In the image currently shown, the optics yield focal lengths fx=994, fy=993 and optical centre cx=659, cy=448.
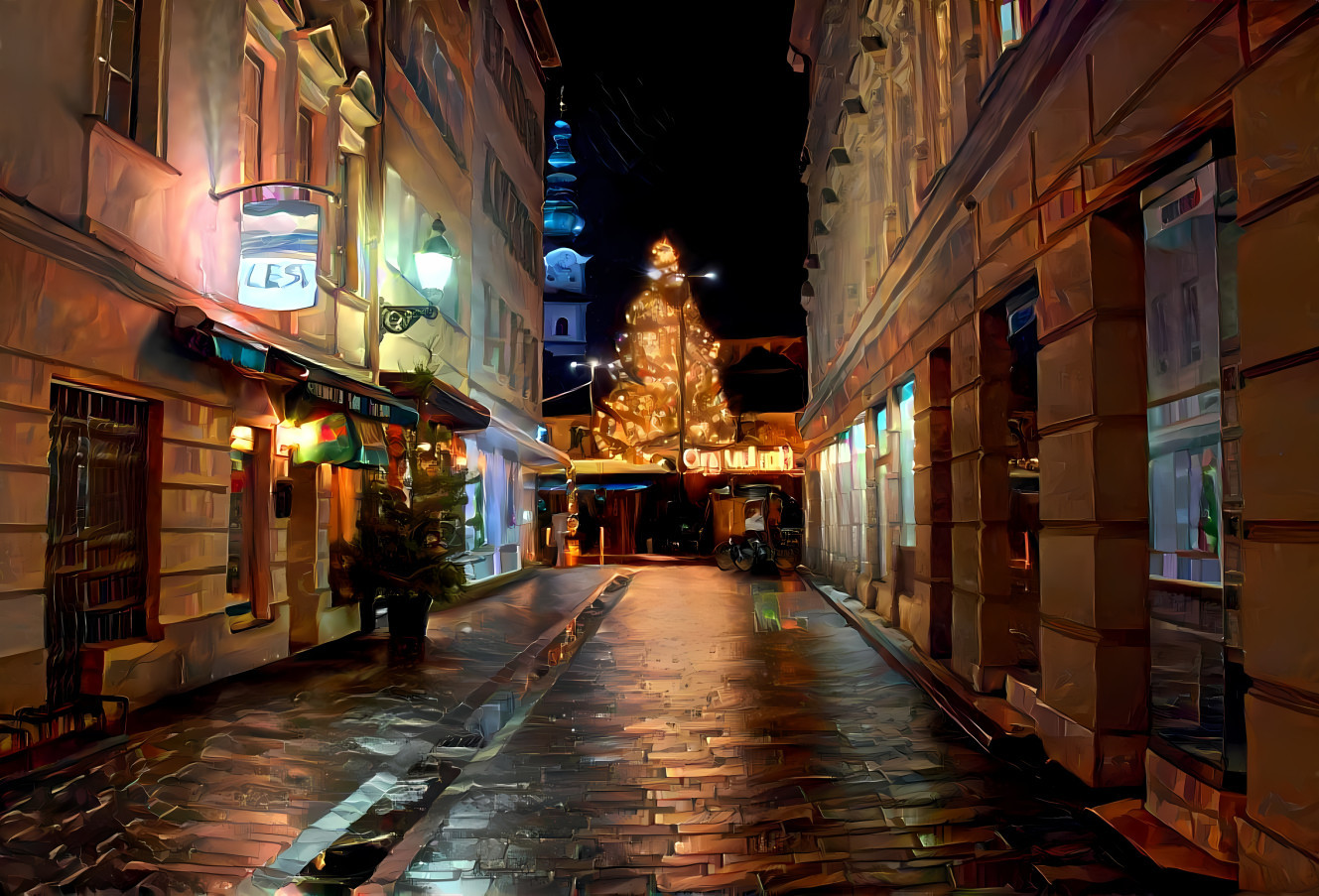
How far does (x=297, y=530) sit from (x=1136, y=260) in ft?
33.0

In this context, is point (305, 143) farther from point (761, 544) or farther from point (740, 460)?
point (740, 460)

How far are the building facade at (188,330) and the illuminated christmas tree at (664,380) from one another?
3139 cm

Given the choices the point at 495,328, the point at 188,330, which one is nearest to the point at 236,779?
the point at 188,330

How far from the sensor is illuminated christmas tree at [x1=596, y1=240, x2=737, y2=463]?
4703cm

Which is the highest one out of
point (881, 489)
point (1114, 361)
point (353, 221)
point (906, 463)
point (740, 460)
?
point (353, 221)

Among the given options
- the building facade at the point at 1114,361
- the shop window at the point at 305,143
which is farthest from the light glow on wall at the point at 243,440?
the building facade at the point at 1114,361

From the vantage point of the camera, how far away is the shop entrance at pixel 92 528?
7645 mm

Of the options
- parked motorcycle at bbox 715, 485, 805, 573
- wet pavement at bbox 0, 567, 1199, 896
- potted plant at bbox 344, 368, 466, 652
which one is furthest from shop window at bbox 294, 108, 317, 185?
parked motorcycle at bbox 715, 485, 805, 573

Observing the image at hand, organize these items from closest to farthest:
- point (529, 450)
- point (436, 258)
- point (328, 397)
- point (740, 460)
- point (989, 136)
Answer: point (989, 136), point (328, 397), point (436, 258), point (529, 450), point (740, 460)

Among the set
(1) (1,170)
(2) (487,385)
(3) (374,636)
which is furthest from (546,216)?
(1) (1,170)

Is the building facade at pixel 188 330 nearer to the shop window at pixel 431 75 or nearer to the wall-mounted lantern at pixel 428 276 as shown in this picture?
the wall-mounted lantern at pixel 428 276

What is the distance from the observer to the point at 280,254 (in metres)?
10.5

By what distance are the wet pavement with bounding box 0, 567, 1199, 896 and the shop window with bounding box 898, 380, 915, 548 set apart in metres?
3.48

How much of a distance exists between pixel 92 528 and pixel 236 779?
329 centimetres
